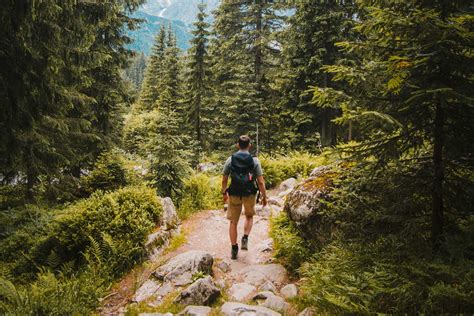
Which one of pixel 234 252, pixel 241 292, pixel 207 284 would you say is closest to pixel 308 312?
pixel 241 292

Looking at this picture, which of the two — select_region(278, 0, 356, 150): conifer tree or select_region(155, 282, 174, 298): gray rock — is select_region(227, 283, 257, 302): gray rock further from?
select_region(278, 0, 356, 150): conifer tree

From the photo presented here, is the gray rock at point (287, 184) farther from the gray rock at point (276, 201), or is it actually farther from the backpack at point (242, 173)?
the backpack at point (242, 173)

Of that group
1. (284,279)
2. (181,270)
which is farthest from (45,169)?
(284,279)

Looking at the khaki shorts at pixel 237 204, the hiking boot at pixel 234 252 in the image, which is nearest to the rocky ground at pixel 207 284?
the hiking boot at pixel 234 252

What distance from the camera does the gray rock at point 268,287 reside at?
212 inches

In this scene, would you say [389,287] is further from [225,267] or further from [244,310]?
[225,267]

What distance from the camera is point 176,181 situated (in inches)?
432

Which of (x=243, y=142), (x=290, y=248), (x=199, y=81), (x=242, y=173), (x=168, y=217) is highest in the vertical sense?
(x=199, y=81)

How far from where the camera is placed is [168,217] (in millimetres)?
8305

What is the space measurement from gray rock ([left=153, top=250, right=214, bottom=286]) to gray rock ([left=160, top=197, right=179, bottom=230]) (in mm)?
2014

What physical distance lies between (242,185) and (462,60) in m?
4.12

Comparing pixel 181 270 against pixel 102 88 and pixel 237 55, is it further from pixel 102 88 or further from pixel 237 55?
pixel 237 55

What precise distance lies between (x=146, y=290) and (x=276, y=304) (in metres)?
2.33

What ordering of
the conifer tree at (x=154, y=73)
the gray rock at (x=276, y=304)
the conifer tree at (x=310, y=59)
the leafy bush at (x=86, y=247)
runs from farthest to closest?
the conifer tree at (x=154, y=73), the conifer tree at (x=310, y=59), the leafy bush at (x=86, y=247), the gray rock at (x=276, y=304)
